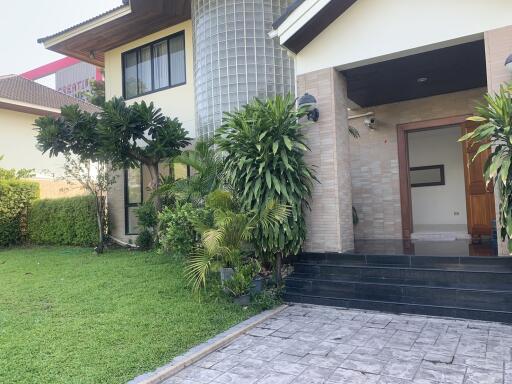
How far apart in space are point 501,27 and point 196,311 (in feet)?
19.2

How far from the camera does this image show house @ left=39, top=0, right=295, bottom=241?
29.5 feet

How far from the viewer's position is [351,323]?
520 centimetres

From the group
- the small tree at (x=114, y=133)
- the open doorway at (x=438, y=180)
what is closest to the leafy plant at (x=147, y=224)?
the small tree at (x=114, y=133)

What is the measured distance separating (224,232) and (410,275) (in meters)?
2.75

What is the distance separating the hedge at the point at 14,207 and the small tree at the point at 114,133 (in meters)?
3.91

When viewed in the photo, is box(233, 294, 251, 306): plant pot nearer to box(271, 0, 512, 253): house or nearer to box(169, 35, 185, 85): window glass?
box(271, 0, 512, 253): house

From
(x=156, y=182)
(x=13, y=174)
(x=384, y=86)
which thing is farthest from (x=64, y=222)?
(x=384, y=86)

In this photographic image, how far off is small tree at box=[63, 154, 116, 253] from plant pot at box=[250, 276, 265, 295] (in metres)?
5.94

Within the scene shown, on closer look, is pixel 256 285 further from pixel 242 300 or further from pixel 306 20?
pixel 306 20

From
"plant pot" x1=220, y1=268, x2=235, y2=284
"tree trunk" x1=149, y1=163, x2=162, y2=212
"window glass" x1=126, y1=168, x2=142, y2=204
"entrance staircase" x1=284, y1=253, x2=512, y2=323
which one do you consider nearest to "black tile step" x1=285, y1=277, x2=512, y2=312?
"entrance staircase" x1=284, y1=253, x2=512, y2=323

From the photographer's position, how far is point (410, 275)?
5.77 meters

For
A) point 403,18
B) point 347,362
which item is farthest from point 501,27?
point 347,362

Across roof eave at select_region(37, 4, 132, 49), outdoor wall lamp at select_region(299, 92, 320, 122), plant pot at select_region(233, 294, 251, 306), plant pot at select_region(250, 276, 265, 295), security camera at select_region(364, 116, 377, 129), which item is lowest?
plant pot at select_region(233, 294, 251, 306)

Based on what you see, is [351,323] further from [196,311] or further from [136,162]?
[136,162]
